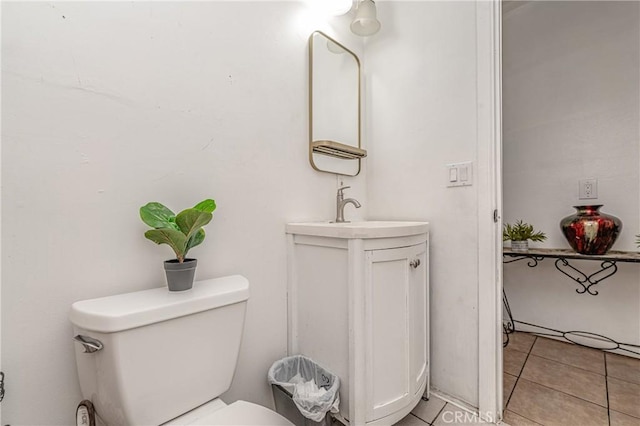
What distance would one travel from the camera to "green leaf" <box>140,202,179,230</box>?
0.73 meters

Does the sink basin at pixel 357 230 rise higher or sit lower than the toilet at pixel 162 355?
higher

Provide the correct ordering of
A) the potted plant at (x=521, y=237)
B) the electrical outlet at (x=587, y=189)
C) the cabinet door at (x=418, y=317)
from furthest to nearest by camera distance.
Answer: the potted plant at (x=521, y=237) < the electrical outlet at (x=587, y=189) < the cabinet door at (x=418, y=317)

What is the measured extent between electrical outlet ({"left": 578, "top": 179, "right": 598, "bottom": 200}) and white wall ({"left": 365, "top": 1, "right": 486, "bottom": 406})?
1.16m

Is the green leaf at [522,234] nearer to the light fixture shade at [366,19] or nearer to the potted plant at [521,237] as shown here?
the potted plant at [521,237]

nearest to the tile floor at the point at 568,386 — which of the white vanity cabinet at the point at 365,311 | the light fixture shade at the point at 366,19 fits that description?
the white vanity cabinet at the point at 365,311

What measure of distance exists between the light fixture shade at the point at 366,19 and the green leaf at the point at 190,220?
1269 mm

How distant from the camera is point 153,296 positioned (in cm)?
77

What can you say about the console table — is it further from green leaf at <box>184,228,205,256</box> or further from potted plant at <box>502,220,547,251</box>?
green leaf at <box>184,228,205,256</box>

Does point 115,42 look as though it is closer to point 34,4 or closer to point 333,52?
point 34,4

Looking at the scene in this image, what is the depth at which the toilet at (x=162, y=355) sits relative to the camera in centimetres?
65

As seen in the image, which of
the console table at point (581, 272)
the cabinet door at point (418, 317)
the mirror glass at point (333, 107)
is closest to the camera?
the cabinet door at point (418, 317)

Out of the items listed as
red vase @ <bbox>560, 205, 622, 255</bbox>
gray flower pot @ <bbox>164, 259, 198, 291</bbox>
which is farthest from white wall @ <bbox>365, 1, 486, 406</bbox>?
gray flower pot @ <bbox>164, 259, 198, 291</bbox>

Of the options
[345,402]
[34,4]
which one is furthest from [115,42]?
[345,402]

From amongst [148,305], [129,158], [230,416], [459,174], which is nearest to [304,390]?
[230,416]
